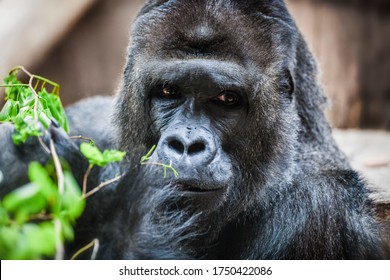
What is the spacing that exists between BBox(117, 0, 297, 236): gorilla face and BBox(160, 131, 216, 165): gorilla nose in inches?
0.4

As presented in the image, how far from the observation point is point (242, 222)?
12.1 feet

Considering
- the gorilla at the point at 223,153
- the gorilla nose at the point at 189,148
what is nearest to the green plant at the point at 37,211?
the gorilla nose at the point at 189,148

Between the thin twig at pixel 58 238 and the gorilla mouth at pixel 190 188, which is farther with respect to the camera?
the gorilla mouth at pixel 190 188

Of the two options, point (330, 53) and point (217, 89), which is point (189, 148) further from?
point (330, 53)

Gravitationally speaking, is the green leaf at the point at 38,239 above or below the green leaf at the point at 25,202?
→ below

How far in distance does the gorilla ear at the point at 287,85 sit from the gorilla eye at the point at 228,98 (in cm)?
34

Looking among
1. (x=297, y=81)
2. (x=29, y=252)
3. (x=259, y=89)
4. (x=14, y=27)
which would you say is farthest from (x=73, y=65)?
(x=29, y=252)

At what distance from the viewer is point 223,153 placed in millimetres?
3408

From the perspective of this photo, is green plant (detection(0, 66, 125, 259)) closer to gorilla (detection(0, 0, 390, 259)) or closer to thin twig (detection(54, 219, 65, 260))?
thin twig (detection(54, 219, 65, 260))

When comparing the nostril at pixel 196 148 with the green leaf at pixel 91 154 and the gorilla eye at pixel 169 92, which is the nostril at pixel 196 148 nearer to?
the gorilla eye at pixel 169 92

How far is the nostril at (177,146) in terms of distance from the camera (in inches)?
123

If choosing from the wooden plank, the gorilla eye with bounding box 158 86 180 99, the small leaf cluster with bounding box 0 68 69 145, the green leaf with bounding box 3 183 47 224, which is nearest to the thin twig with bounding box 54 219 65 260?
the green leaf with bounding box 3 183 47 224

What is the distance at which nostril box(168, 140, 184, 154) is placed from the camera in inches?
123

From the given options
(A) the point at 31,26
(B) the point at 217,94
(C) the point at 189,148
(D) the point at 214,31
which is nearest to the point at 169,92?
(B) the point at 217,94
